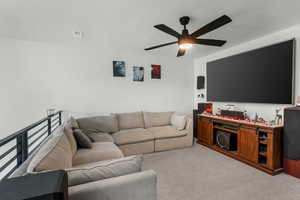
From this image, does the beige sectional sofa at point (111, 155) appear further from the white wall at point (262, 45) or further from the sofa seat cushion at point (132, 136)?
the white wall at point (262, 45)

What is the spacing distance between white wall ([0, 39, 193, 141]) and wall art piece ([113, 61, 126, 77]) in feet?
0.35

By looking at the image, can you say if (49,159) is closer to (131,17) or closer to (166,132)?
(131,17)

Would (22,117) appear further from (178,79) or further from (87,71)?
(178,79)

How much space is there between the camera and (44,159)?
1.14 metres

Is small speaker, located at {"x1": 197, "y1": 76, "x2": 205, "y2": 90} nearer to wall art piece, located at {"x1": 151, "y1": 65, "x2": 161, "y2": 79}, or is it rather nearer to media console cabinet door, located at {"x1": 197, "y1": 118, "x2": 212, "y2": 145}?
media console cabinet door, located at {"x1": 197, "y1": 118, "x2": 212, "y2": 145}

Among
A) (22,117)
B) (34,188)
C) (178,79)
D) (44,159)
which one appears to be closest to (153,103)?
(178,79)

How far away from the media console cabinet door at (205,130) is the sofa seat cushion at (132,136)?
1341 millimetres

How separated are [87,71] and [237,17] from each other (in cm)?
319

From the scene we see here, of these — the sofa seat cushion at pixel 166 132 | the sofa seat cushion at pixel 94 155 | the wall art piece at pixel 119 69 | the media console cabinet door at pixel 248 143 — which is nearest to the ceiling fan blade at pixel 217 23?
the media console cabinet door at pixel 248 143

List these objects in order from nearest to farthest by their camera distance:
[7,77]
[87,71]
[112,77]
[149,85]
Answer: [7,77], [87,71], [112,77], [149,85]

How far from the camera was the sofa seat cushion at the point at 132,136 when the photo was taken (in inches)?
119

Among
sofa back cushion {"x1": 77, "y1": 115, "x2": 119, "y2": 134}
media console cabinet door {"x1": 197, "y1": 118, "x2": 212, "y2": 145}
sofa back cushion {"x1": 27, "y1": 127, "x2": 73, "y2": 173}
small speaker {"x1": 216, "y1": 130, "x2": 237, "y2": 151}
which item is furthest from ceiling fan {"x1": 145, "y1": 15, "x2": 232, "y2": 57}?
sofa back cushion {"x1": 77, "y1": 115, "x2": 119, "y2": 134}

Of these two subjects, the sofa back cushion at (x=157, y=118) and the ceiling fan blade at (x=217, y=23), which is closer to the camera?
the ceiling fan blade at (x=217, y=23)

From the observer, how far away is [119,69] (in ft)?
12.7
